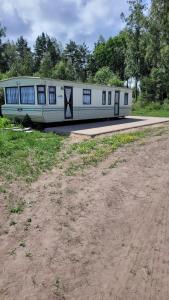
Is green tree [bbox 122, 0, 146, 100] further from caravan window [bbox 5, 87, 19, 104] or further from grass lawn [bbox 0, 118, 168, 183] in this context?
grass lawn [bbox 0, 118, 168, 183]

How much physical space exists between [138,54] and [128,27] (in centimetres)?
281

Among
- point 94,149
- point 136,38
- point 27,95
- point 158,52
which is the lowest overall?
point 94,149

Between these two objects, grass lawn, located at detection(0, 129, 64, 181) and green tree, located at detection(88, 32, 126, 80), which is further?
green tree, located at detection(88, 32, 126, 80)

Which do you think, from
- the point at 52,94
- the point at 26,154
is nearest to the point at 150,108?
the point at 52,94

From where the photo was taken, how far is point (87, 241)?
3684 mm

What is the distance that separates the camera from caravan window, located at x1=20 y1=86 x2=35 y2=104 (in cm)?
1346

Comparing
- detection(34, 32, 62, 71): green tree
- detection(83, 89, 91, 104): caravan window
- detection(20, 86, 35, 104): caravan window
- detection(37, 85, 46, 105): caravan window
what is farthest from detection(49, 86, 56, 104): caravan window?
detection(34, 32, 62, 71): green tree

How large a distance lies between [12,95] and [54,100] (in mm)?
2676

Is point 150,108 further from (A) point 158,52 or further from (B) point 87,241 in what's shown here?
(B) point 87,241

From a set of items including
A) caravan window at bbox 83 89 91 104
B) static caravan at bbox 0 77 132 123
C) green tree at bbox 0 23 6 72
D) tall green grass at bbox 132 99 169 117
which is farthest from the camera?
green tree at bbox 0 23 6 72

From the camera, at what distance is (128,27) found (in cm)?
3012

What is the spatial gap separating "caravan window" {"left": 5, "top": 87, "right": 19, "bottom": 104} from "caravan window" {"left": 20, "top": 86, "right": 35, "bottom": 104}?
511mm

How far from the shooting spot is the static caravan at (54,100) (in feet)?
43.4

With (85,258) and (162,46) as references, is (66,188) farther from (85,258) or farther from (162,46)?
(162,46)
